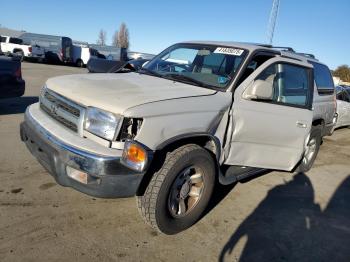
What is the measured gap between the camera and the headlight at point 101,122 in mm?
2984

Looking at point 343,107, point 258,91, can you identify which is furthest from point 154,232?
point 343,107

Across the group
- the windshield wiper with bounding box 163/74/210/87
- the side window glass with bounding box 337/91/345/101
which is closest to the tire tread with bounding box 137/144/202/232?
the windshield wiper with bounding box 163/74/210/87

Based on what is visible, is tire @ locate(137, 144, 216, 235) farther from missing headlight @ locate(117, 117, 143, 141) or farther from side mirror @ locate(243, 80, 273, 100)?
side mirror @ locate(243, 80, 273, 100)

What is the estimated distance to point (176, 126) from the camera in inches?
125

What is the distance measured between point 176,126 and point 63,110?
118 cm

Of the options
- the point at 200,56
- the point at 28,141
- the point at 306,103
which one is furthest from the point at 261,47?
the point at 28,141

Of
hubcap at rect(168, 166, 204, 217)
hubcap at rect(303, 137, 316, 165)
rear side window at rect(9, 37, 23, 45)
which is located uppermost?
rear side window at rect(9, 37, 23, 45)

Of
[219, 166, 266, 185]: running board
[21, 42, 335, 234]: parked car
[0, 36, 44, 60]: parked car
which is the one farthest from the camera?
[0, 36, 44, 60]: parked car

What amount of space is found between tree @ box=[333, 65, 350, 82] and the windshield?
43799mm

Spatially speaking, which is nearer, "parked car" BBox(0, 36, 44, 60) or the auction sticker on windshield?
the auction sticker on windshield

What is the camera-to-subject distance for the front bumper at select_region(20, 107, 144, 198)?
2900mm

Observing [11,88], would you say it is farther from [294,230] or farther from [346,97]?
[346,97]

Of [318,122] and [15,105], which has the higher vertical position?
[318,122]

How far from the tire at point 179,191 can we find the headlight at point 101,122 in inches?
23.3
